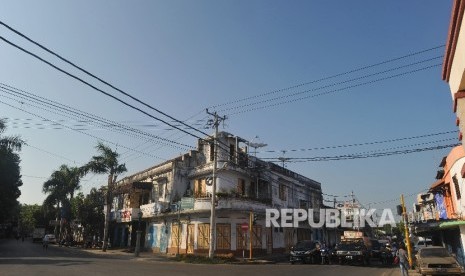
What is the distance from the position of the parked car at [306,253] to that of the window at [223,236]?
6.77 m

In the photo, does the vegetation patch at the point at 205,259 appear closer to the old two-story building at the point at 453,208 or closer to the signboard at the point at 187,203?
the signboard at the point at 187,203

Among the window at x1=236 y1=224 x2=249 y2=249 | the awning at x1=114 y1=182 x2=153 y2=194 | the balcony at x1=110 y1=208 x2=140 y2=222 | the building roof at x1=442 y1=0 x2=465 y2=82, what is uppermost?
the awning at x1=114 y1=182 x2=153 y2=194

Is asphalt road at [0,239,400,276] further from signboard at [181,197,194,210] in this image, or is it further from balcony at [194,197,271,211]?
signboard at [181,197,194,210]

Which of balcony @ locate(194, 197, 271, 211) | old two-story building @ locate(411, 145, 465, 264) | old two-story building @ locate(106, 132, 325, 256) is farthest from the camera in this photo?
old two-story building @ locate(106, 132, 325, 256)

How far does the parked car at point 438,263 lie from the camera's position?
17141 millimetres

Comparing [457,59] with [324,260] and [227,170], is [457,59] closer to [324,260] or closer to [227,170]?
[324,260]

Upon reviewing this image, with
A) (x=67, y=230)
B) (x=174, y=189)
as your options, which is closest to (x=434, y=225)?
(x=174, y=189)

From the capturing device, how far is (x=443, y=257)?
58.2 ft

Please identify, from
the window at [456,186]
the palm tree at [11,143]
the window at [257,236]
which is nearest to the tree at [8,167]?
the palm tree at [11,143]

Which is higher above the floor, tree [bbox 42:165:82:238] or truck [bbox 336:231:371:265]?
tree [bbox 42:165:82:238]

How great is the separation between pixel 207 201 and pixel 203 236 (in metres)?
3.22

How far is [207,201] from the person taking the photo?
31.0 metres

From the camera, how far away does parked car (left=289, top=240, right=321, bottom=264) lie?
25922mm

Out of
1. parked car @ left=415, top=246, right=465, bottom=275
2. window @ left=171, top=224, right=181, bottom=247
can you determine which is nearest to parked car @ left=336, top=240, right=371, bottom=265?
parked car @ left=415, top=246, right=465, bottom=275
